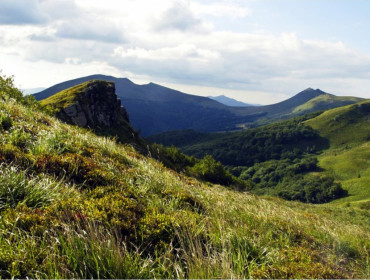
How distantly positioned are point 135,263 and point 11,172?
3.30 meters

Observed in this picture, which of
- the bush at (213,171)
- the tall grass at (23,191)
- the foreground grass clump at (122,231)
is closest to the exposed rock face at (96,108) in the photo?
the bush at (213,171)

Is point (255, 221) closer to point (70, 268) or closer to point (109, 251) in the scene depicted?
point (109, 251)

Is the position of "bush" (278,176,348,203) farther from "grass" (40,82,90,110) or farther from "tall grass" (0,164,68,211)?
"tall grass" (0,164,68,211)

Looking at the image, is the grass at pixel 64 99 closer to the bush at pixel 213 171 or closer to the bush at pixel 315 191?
the bush at pixel 213 171

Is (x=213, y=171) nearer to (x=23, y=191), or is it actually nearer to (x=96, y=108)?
(x=96, y=108)

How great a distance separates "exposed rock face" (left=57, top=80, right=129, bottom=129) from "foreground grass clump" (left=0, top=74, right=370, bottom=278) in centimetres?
9432

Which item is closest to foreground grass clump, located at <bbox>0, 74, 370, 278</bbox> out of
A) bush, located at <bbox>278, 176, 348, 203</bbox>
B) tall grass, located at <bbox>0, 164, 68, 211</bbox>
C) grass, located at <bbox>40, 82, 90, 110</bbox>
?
tall grass, located at <bbox>0, 164, 68, 211</bbox>

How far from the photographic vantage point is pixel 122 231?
4.71m

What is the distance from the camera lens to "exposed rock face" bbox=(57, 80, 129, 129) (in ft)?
330

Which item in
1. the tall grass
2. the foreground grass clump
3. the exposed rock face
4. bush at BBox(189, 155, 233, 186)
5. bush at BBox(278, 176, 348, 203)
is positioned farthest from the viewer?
bush at BBox(278, 176, 348, 203)

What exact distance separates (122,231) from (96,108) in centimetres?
11994

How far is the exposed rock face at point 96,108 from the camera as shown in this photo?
100562mm

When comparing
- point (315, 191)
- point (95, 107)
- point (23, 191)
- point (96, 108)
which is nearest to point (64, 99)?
point (95, 107)

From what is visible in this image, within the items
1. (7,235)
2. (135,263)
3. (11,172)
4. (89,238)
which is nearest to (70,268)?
(89,238)
